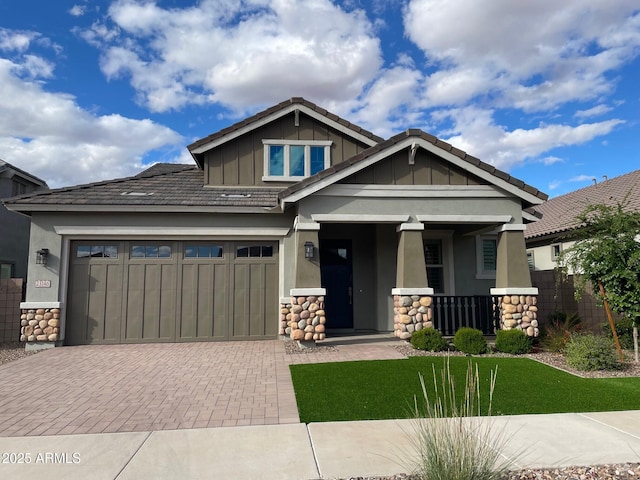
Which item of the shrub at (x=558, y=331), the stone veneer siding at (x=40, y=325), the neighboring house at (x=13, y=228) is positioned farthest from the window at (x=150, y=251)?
the shrub at (x=558, y=331)

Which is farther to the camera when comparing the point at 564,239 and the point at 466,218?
the point at 564,239

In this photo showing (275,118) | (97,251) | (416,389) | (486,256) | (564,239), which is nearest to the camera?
(416,389)

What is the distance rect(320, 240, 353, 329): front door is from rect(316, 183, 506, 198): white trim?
282 centimetres

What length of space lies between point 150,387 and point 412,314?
591cm

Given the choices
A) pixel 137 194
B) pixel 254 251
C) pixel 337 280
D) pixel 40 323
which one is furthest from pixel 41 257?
pixel 337 280

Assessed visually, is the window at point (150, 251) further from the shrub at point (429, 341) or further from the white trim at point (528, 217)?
the white trim at point (528, 217)

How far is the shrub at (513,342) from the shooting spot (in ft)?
31.5

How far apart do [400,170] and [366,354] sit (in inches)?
177

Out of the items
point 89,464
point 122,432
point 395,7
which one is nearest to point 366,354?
point 122,432

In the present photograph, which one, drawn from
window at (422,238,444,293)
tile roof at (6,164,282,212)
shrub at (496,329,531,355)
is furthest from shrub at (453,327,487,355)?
tile roof at (6,164,282,212)

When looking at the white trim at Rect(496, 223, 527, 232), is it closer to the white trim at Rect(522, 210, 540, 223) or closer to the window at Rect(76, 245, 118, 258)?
the white trim at Rect(522, 210, 540, 223)

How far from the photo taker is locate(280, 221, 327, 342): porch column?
1002 centimetres

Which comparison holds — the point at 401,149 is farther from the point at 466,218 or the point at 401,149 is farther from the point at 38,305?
the point at 38,305

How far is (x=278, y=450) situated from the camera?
4379mm
